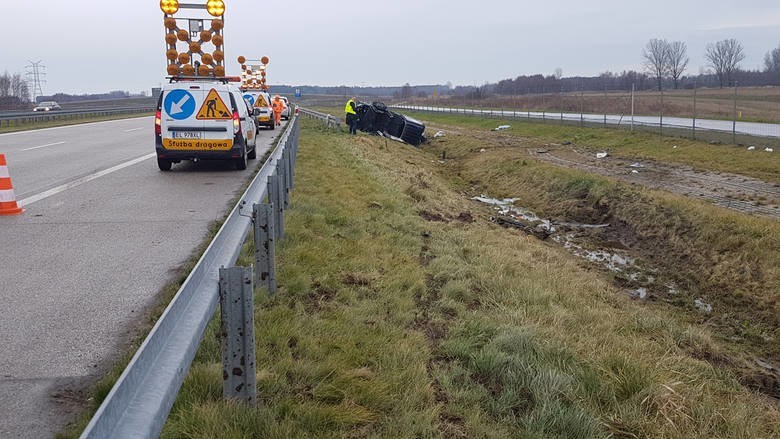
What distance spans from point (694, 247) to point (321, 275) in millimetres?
7646

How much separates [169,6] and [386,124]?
13.4 meters

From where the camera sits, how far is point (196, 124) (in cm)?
1286

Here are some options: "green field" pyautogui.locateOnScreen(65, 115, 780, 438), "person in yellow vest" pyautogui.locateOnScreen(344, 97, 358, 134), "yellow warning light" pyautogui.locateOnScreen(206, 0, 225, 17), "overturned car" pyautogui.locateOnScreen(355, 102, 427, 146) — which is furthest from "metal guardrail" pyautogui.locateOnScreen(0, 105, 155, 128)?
"green field" pyautogui.locateOnScreen(65, 115, 780, 438)

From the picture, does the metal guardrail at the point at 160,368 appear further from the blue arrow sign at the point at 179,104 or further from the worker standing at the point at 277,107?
the worker standing at the point at 277,107

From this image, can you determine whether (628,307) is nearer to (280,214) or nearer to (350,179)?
(280,214)

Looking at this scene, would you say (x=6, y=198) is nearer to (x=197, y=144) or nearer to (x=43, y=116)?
(x=197, y=144)

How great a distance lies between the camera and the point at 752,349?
7.22 m

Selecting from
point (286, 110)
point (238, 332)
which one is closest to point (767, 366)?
point (238, 332)

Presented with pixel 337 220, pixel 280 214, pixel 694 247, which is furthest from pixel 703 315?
pixel 280 214

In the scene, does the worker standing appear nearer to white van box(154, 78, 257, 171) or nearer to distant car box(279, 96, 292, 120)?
distant car box(279, 96, 292, 120)

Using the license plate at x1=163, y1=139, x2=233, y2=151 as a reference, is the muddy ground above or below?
below

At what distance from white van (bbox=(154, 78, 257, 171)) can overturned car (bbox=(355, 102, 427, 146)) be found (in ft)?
54.9

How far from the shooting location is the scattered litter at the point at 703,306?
854cm

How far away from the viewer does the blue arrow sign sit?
12.8 m
